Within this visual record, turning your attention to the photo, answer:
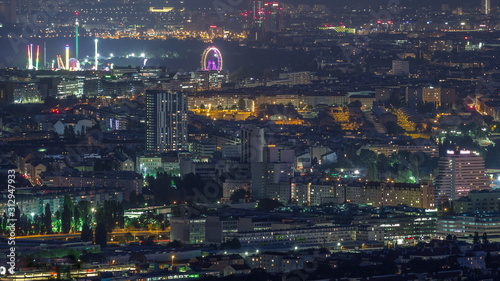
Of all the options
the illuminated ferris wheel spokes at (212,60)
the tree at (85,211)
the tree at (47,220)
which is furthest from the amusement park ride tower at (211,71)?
the tree at (47,220)

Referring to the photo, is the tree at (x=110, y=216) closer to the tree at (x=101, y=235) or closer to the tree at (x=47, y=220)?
the tree at (x=47, y=220)

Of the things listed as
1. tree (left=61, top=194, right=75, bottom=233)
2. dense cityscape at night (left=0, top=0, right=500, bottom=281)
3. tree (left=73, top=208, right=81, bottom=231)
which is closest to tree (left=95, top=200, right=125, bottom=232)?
dense cityscape at night (left=0, top=0, right=500, bottom=281)

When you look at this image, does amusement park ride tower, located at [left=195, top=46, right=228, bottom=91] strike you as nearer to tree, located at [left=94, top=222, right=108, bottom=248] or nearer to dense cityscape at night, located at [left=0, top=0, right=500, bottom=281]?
dense cityscape at night, located at [left=0, top=0, right=500, bottom=281]

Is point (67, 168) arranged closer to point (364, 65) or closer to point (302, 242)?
point (302, 242)

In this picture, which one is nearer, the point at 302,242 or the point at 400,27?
the point at 302,242

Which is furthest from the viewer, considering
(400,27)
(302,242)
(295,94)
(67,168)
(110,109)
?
(400,27)

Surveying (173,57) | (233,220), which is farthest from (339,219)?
(173,57)

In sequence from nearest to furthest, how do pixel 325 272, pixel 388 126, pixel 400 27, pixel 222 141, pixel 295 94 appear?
pixel 325 272
pixel 222 141
pixel 388 126
pixel 295 94
pixel 400 27

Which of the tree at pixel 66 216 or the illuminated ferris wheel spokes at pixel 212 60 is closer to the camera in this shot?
the tree at pixel 66 216
